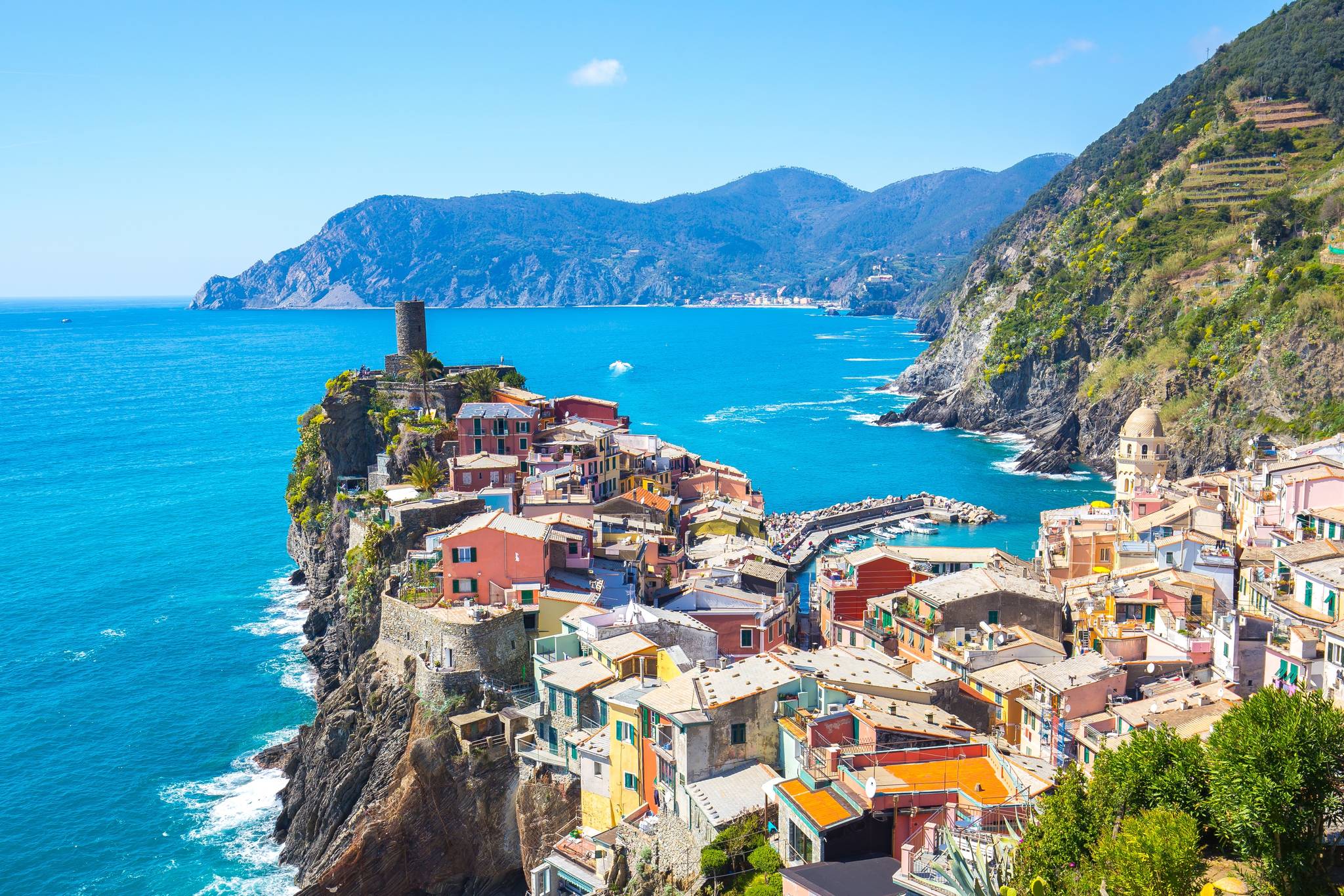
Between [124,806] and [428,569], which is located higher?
[428,569]

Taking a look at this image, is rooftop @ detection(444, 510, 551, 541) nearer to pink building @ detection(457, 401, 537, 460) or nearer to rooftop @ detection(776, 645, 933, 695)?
rooftop @ detection(776, 645, 933, 695)

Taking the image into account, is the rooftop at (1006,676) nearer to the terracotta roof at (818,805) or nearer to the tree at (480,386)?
the terracotta roof at (818,805)

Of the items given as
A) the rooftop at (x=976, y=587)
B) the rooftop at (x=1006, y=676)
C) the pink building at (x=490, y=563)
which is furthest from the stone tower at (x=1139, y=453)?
the pink building at (x=490, y=563)

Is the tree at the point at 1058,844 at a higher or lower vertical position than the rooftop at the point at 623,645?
higher

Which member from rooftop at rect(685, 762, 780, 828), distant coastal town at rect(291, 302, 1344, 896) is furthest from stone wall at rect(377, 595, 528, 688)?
rooftop at rect(685, 762, 780, 828)

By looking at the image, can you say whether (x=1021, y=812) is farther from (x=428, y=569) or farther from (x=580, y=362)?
(x=580, y=362)

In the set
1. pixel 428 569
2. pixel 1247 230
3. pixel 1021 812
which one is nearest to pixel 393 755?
pixel 428 569
